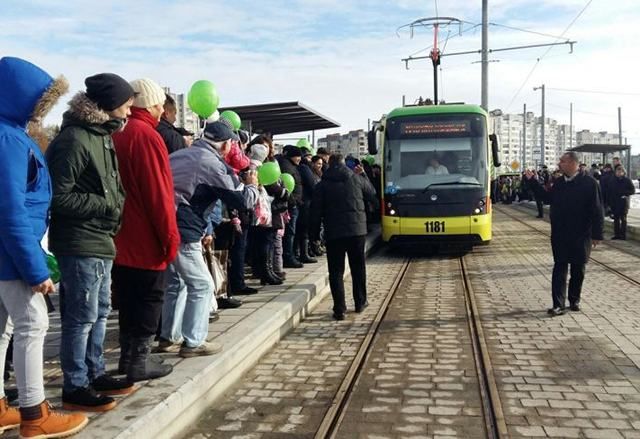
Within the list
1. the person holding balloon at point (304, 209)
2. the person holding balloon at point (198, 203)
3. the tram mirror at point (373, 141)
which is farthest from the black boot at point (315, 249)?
the person holding balloon at point (198, 203)

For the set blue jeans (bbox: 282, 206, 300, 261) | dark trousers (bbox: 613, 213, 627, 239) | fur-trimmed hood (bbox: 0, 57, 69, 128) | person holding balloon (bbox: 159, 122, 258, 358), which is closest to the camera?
fur-trimmed hood (bbox: 0, 57, 69, 128)

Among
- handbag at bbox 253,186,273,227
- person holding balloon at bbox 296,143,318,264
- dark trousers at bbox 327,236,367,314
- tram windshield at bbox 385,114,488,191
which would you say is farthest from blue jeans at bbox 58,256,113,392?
tram windshield at bbox 385,114,488,191

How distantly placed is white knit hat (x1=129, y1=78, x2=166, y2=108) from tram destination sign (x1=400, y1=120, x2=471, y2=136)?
901cm

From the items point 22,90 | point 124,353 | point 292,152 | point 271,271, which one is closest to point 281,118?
point 292,152

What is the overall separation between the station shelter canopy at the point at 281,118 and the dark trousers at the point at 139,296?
7372 mm

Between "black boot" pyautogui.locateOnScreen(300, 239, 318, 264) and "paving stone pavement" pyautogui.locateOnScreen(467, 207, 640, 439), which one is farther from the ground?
"black boot" pyautogui.locateOnScreen(300, 239, 318, 264)

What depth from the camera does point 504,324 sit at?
6.71 m

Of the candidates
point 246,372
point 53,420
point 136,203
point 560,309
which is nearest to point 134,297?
point 136,203

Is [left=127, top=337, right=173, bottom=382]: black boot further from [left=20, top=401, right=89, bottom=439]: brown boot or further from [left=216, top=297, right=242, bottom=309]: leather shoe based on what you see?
[left=216, top=297, right=242, bottom=309]: leather shoe

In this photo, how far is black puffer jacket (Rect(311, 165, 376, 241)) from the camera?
7.14 meters

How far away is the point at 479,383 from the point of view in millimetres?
4805

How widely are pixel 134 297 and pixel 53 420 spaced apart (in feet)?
3.23

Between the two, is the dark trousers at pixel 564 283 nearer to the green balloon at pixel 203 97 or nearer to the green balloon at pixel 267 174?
the green balloon at pixel 267 174

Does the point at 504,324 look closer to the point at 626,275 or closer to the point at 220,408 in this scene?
the point at 220,408
